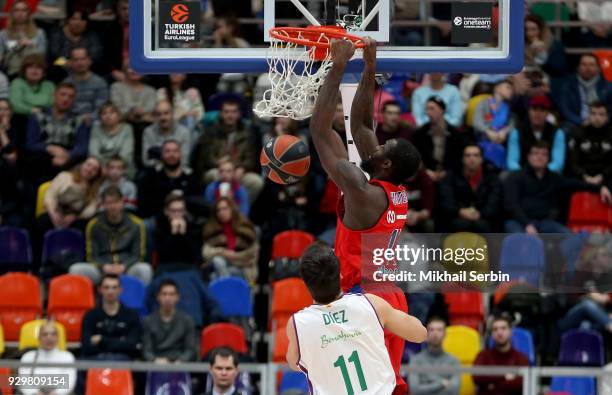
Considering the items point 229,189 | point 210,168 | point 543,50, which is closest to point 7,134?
point 210,168

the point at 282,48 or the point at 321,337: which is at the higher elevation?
the point at 282,48

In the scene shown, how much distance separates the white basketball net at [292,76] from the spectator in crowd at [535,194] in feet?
16.2

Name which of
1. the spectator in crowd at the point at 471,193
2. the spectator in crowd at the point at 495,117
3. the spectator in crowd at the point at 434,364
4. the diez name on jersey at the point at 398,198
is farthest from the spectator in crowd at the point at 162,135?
the diez name on jersey at the point at 398,198

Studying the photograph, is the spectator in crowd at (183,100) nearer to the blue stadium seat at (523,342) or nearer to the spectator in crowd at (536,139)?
the spectator in crowd at (536,139)

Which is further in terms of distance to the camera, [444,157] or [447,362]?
[444,157]

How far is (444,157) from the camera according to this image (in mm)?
13211

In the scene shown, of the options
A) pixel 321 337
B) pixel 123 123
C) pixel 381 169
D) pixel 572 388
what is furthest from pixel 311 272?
pixel 123 123

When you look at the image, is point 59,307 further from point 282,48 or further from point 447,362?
point 282,48

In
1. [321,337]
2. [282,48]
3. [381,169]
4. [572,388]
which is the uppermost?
[282,48]

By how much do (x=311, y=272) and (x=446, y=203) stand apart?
6366 mm

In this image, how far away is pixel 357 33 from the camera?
8.32 m

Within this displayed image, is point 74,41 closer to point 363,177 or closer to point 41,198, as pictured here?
point 41,198

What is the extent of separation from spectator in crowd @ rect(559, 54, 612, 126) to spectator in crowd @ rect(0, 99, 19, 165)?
534 cm

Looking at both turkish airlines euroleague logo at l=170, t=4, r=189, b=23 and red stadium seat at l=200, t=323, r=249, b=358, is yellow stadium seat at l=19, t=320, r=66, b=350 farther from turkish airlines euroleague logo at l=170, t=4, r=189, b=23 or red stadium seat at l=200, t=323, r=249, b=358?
turkish airlines euroleague logo at l=170, t=4, r=189, b=23
